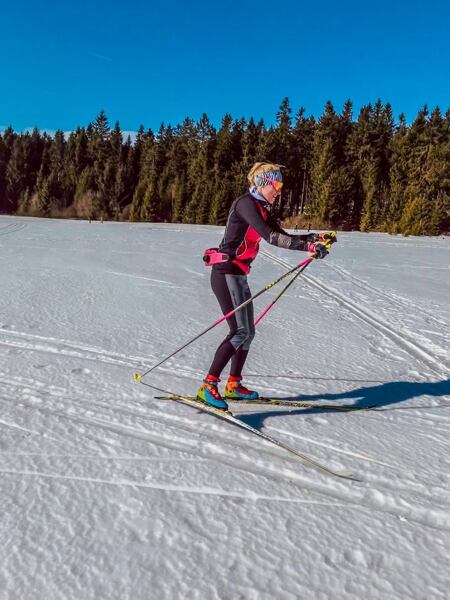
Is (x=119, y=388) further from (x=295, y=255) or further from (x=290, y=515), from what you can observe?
(x=295, y=255)

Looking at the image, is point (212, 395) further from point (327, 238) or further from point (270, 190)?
point (270, 190)

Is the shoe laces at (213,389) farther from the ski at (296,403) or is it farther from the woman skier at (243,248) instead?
the ski at (296,403)

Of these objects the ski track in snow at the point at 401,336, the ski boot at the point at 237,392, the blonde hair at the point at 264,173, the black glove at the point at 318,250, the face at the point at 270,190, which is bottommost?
the ski boot at the point at 237,392

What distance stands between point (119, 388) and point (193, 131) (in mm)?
79795

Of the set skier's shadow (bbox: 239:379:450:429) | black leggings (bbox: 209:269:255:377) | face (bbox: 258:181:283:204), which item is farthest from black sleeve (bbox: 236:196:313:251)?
skier's shadow (bbox: 239:379:450:429)

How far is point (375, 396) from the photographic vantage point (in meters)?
4.05

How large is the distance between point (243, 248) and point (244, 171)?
54390 mm

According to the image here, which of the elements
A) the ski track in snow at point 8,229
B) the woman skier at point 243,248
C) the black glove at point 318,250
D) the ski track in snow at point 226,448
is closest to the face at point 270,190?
the woman skier at point 243,248

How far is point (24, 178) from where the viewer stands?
7712cm

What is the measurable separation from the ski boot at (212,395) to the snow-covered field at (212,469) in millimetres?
137

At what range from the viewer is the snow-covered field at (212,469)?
6.28 ft

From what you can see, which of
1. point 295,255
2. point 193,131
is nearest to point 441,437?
point 295,255

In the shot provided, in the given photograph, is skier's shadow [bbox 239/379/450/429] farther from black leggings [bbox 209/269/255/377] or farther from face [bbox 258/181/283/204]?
face [bbox 258/181/283/204]

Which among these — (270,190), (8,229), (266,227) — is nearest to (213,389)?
(266,227)
